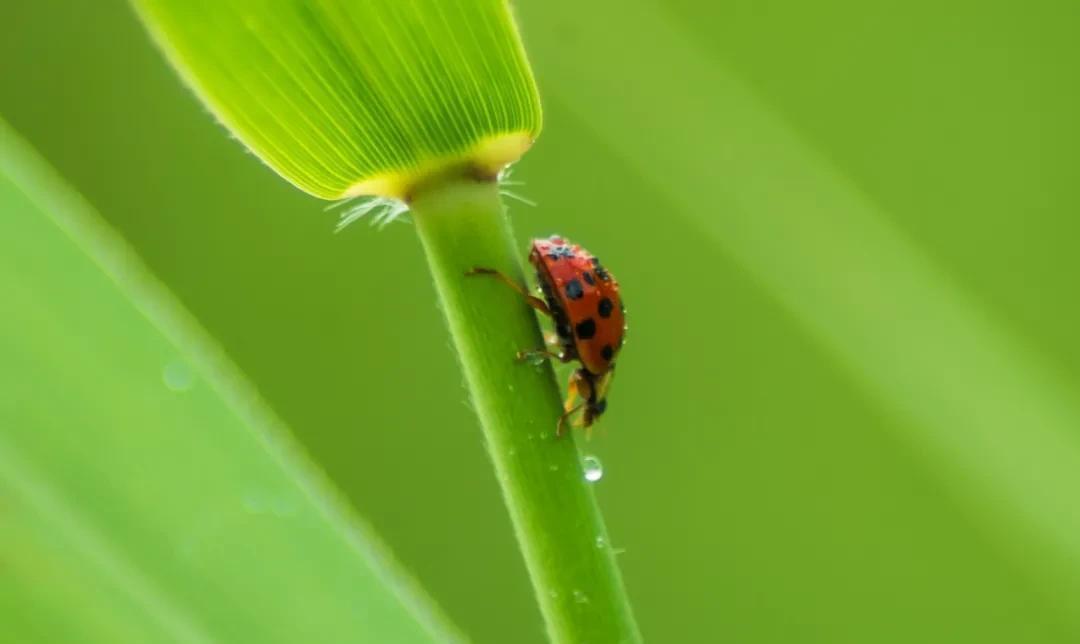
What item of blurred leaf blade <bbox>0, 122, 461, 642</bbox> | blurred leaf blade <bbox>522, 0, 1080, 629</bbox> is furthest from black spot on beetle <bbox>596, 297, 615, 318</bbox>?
blurred leaf blade <bbox>522, 0, 1080, 629</bbox>

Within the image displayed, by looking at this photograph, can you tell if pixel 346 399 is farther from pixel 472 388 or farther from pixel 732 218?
pixel 472 388

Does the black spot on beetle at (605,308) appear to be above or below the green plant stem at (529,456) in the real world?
above

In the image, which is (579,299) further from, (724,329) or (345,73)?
(724,329)

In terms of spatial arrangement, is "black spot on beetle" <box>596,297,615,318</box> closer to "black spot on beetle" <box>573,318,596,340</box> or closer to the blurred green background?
"black spot on beetle" <box>573,318,596,340</box>

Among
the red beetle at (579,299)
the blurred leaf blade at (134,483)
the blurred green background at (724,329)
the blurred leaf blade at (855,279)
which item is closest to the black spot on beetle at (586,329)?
the red beetle at (579,299)

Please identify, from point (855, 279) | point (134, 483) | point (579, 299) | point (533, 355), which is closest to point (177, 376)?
point (134, 483)

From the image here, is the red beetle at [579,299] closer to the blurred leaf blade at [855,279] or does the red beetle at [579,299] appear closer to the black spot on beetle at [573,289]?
the black spot on beetle at [573,289]
